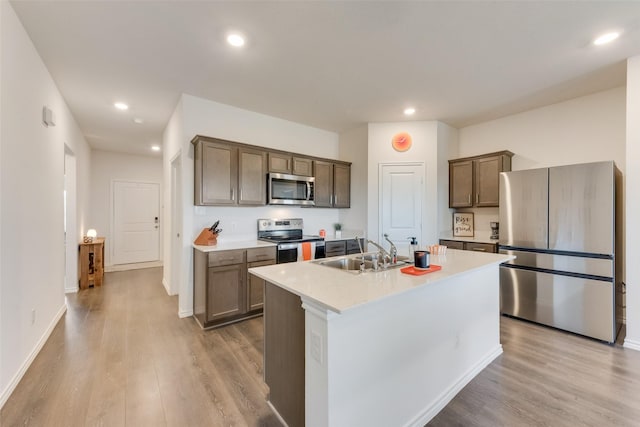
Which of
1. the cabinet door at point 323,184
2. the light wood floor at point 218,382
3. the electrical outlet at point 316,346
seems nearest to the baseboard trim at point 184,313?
the light wood floor at point 218,382

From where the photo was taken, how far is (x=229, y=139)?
3.73 m

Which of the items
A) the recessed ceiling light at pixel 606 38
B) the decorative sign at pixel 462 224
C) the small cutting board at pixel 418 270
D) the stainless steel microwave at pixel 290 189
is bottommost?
the small cutting board at pixel 418 270

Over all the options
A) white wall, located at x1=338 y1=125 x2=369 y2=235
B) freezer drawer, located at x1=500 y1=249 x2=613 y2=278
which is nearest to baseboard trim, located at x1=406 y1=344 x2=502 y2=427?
freezer drawer, located at x1=500 y1=249 x2=613 y2=278

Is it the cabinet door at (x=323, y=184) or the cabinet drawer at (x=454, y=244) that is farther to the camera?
the cabinet door at (x=323, y=184)

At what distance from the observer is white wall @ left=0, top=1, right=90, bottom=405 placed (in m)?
1.92

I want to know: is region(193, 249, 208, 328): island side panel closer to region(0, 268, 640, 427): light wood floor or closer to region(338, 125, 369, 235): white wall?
region(0, 268, 640, 427): light wood floor

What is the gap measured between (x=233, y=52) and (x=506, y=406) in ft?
11.4

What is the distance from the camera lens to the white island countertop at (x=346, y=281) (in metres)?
1.26

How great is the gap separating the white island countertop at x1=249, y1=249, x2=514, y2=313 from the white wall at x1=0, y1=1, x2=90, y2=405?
74.1 inches

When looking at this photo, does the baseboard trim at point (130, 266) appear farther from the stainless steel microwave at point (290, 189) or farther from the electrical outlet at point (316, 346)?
the electrical outlet at point (316, 346)

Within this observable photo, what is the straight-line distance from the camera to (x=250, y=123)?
396 cm

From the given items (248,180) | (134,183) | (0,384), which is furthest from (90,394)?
(134,183)

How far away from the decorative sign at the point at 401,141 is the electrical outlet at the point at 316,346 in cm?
365

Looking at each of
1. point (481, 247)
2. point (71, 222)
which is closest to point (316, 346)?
point (481, 247)
